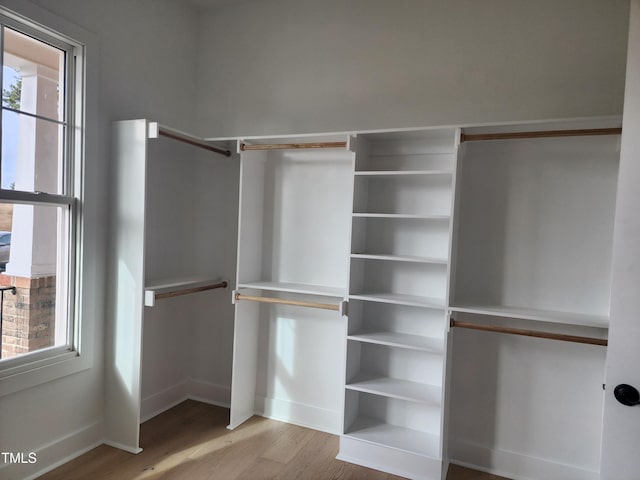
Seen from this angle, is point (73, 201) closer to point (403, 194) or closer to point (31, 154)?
point (31, 154)

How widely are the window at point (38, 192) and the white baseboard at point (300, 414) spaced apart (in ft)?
4.54

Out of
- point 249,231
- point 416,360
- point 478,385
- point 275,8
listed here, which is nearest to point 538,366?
point 478,385

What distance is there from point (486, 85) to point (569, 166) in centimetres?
68

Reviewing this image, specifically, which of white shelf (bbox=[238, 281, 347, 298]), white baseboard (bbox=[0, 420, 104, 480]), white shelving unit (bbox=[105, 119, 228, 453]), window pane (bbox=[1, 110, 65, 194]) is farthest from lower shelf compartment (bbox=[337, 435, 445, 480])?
window pane (bbox=[1, 110, 65, 194])

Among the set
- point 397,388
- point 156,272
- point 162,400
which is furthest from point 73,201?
point 397,388

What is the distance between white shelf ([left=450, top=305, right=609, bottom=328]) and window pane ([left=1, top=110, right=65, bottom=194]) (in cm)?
240

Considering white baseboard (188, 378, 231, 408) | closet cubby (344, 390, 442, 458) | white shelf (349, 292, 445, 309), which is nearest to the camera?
white shelf (349, 292, 445, 309)

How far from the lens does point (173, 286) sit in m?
Result: 2.88

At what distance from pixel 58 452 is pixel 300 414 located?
4.95 ft

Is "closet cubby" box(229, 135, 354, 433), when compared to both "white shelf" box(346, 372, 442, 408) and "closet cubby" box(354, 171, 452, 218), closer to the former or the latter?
"closet cubby" box(354, 171, 452, 218)

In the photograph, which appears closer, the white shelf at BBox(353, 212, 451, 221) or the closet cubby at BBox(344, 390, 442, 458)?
the white shelf at BBox(353, 212, 451, 221)

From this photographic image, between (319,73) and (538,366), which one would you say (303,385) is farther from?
(319,73)

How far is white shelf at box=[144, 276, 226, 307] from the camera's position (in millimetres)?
2666


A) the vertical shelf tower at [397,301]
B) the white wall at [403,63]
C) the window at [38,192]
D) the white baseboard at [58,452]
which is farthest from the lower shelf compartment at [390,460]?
the white wall at [403,63]
